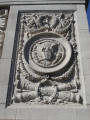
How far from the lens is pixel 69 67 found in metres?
8.16

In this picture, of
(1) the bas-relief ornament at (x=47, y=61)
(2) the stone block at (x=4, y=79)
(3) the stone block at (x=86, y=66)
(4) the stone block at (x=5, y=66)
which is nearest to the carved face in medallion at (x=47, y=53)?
(1) the bas-relief ornament at (x=47, y=61)

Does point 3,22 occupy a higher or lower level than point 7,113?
higher

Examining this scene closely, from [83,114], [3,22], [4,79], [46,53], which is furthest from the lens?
[3,22]

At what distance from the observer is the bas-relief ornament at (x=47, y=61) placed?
7309 millimetres

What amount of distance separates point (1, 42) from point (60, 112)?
426 centimetres

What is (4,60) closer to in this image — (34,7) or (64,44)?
(64,44)

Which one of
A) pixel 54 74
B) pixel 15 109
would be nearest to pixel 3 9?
pixel 54 74

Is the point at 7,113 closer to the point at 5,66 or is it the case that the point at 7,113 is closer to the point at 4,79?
the point at 4,79

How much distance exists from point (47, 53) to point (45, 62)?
41 cm

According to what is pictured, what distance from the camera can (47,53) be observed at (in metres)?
8.37

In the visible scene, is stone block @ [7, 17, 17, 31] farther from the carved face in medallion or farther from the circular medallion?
the carved face in medallion

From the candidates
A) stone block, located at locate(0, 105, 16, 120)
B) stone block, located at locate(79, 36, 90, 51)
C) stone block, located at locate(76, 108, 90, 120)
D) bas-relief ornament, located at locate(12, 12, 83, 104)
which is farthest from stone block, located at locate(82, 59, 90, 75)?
stone block, located at locate(0, 105, 16, 120)

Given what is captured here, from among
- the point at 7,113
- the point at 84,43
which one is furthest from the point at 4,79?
the point at 84,43

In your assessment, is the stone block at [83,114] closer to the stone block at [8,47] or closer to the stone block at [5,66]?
the stone block at [5,66]
